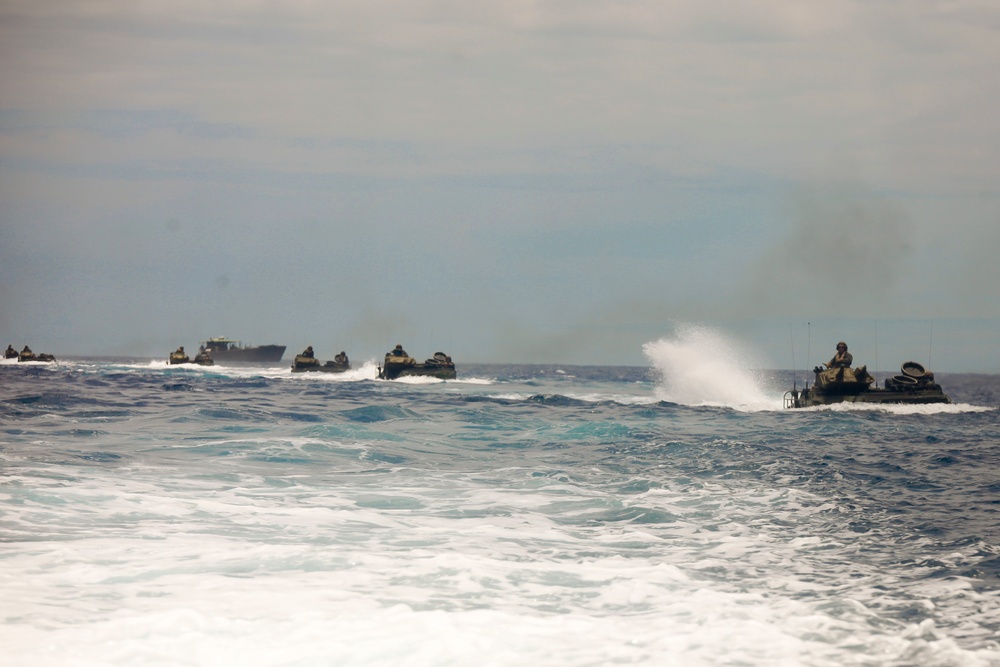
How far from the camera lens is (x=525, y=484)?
16750mm

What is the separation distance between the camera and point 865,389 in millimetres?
40812

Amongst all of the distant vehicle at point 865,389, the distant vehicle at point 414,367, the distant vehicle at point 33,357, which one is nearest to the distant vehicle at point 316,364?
A: the distant vehicle at point 414,367

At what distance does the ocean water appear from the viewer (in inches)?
287

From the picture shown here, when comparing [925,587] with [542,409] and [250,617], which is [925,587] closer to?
[250,617]

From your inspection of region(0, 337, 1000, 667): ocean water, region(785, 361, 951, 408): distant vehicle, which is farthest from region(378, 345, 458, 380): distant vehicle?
region(0, 337, 1000, 667): ocean water

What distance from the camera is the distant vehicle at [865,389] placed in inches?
1581

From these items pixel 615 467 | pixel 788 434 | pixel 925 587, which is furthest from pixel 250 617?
pixel 788 434

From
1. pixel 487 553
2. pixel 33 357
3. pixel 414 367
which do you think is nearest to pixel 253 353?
pixel 33 357

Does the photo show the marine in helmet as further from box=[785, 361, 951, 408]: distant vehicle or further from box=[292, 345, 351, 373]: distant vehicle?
box=[292, 345, 351, 373]: distant vehicle

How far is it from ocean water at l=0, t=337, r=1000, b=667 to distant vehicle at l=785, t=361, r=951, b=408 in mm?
17033

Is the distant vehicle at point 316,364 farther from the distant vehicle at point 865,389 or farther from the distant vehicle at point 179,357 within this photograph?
the distant vehicle at point 865,389

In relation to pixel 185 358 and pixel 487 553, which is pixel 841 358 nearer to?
pixel 487 553

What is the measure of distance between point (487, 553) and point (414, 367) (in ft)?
208

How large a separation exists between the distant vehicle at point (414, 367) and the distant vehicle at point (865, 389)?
36844 millimetres
